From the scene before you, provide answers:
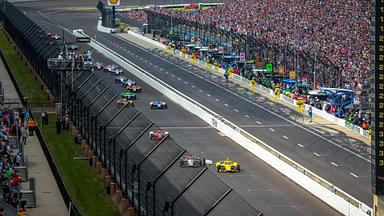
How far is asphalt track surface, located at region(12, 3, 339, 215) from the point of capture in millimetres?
64375

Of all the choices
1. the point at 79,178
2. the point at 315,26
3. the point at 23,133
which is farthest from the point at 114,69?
the point at 79,178

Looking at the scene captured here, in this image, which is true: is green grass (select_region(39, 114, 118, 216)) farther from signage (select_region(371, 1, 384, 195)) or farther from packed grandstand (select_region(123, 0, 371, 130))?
packed grandstand (select_region(123, 0, 371, 130))

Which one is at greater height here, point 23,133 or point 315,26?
point 315,26

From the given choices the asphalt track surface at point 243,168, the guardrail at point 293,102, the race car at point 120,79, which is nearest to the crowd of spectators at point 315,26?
the guardrail at point 293,102

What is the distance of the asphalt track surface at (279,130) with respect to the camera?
241ft

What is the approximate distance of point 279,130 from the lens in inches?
3573

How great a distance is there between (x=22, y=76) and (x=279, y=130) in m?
32.2

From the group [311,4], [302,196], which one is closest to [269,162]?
[302,196]

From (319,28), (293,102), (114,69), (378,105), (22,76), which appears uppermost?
(378,105)

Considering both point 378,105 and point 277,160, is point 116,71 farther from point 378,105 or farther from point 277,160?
point 378,105

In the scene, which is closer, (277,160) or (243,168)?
(277,160)

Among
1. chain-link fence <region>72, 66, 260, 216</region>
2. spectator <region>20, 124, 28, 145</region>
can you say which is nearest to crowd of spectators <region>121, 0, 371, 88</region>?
spectator <region>20, 124, 28, 145</region>

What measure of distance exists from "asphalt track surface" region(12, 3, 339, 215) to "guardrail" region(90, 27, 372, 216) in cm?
39

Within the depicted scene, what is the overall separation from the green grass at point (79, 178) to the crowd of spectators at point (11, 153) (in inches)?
62.7
